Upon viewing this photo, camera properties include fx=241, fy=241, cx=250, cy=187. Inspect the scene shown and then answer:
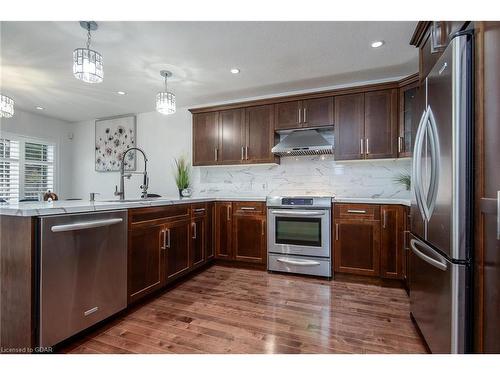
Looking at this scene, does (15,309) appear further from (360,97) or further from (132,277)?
(360,97)

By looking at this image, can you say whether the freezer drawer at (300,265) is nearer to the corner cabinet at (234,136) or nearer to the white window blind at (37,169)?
the corner cabinet at (234,136)

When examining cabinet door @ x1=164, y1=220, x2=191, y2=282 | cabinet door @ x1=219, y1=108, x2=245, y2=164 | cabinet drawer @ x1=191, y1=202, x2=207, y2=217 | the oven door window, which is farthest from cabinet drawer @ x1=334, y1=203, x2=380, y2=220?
cabinet door @ x1=164, y1=220, x2=191, y2=282

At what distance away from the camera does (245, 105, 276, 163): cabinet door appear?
3355mm

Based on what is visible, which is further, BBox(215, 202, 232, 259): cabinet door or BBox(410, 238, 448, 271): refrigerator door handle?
BBox(215, 202, 232, 259): cabinet door

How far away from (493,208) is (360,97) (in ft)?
7.46

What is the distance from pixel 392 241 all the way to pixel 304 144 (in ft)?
4.93

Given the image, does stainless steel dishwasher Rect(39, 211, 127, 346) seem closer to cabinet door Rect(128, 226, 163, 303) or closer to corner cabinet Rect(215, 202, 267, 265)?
cabinet door Rect(128, 226, 163, 303)

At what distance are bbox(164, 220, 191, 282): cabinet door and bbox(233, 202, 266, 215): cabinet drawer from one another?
72cm

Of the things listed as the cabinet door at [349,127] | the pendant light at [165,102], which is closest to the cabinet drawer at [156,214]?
the pendant light at [165,102]

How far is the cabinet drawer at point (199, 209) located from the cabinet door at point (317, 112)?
1693 mm
